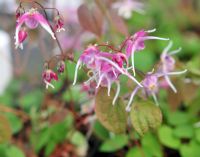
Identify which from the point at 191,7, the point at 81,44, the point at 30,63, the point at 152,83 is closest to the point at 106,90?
the point at 152,83

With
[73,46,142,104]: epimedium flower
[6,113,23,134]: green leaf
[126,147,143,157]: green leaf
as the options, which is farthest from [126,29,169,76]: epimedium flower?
[6,113,23,134]: green leaf

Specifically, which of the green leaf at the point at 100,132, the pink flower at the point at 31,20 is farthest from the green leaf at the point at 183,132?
the pink flower at the point at 31,20

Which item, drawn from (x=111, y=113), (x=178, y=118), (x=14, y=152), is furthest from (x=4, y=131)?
(x=178, y=118)

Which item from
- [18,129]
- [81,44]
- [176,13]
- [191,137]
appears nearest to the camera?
[191,137]

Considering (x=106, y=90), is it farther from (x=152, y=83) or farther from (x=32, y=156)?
(x=32, y=156)

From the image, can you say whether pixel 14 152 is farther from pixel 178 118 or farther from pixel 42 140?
pixel 178 118

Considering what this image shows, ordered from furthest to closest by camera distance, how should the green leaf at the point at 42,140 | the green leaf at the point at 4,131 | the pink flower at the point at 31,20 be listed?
the green leaf at the point at 42,140 → the green leaf at the point at 4,131 → the pink flower at the point at 31,20

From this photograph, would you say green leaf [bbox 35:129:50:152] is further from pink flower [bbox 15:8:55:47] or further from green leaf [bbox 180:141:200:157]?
pink flower [bbox 15:8:55:47]

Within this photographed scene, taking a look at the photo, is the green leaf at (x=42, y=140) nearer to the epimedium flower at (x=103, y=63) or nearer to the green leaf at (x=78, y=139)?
the green leaf at (x=78, y=139)
